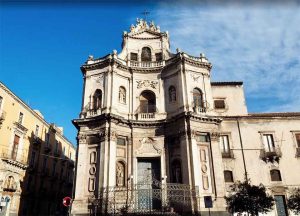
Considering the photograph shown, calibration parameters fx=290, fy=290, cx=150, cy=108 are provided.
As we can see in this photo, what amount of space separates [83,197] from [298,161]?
18608mm

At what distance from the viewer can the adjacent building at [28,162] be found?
28.3 metres

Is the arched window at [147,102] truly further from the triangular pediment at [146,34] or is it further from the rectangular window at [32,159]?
the rectangular window at [32,159]

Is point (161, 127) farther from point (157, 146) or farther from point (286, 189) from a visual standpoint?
point (286, 189)

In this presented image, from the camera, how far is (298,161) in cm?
2548

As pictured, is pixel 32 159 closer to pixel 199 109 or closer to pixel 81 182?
pixel 81 182

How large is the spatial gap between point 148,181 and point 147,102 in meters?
7.50

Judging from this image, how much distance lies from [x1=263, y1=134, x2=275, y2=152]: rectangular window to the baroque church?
0.30 ft

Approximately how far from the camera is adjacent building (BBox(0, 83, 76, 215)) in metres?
28.3

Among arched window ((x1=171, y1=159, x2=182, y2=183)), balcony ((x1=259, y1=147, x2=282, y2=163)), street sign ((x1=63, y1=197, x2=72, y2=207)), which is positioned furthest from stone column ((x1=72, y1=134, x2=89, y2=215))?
balcony ((x1=259, y1=147, x2=282, y2=163))

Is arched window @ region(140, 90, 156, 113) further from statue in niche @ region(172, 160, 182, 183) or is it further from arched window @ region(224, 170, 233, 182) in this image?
arched window @ region(224, 170, 233, 182)

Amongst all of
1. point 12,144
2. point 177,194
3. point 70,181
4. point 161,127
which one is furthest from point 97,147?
point 70,181

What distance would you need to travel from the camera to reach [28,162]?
31953 millimetres

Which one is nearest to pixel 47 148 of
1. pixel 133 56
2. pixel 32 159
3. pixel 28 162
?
pixel 32 159

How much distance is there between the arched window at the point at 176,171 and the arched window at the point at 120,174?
415 cm
